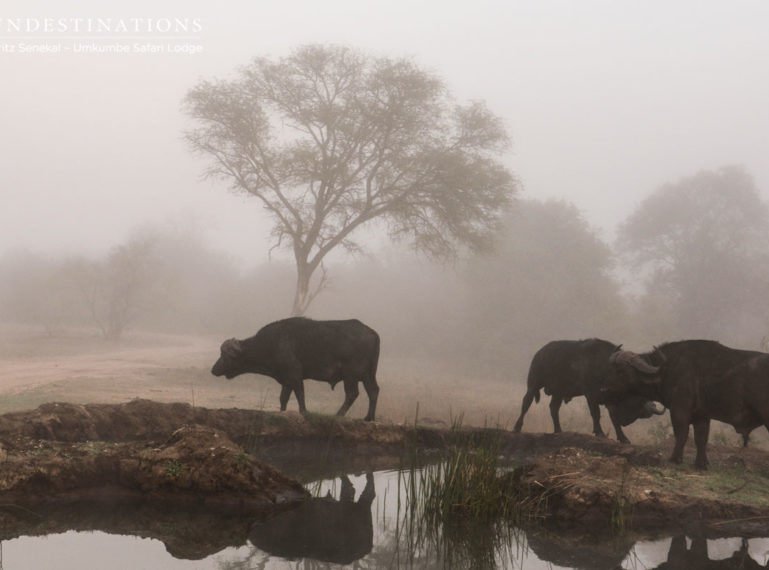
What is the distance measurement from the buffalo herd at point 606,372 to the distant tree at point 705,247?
26821 mm

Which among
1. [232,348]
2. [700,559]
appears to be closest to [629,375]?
[700,559]

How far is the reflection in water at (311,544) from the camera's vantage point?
5.65 metres

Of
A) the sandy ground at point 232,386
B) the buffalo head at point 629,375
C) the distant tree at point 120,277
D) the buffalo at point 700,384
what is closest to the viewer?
the buffalo at point 700,384

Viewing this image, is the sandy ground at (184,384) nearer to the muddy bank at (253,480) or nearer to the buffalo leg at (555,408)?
the buffalo leg at (555,408)

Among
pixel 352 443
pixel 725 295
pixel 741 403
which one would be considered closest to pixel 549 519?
pixel 741 403

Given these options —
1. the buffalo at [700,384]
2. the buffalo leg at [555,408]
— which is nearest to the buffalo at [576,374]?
the buffalo leg at [555,408]

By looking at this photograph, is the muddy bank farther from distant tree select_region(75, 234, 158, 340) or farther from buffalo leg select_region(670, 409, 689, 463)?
distant tree select_region(75, 234, 158, 340)

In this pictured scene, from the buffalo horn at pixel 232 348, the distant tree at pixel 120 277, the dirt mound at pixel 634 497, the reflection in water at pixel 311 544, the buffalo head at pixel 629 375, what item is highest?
the distant tree at pixel 120 277

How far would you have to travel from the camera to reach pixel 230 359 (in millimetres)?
13664

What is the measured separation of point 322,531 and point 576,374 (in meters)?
7.48

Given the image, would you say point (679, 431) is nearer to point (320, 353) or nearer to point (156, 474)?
point (320, 353)

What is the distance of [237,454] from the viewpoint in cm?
750

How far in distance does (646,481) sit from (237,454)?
4725 millimetres

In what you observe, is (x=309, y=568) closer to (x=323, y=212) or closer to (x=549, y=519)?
(x=549, y=519)
